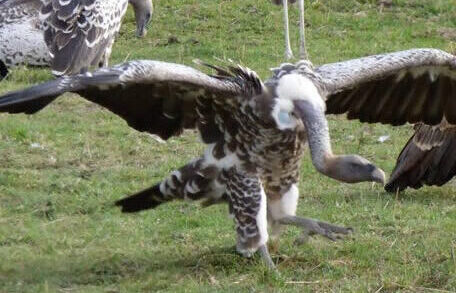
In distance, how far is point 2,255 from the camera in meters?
7.18

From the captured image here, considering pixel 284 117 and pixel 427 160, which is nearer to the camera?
pixel 284 117

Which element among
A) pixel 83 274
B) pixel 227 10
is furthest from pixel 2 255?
pixel 227 10

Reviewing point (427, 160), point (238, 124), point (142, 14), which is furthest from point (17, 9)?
point (238, 124)

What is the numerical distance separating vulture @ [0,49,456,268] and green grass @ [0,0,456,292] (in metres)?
0.28

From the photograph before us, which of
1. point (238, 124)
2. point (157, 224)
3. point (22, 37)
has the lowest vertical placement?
point (157, 224)

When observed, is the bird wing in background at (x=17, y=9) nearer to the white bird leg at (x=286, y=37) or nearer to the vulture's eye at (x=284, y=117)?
the white bird leg at (x=286, y=37)

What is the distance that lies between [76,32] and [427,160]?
3.76m

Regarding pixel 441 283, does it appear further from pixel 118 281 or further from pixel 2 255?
pixel 2 255

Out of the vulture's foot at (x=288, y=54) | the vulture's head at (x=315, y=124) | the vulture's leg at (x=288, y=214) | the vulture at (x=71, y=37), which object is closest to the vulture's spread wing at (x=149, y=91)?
the vulture's head at (x=315, y=124)

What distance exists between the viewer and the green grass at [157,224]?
268 inches

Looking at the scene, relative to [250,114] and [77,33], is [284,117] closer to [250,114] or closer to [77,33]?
[250,114]

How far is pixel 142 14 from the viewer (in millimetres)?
13125

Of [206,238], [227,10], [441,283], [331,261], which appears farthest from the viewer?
[227,10]

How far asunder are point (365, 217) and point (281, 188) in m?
1.26
